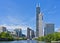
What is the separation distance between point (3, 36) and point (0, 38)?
924 centimetres

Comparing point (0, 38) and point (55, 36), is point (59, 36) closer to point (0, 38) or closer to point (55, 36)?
point (55, 36)

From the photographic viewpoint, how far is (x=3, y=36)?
164m

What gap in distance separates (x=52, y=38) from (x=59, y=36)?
4.19m

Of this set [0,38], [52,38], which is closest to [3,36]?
[0,38]

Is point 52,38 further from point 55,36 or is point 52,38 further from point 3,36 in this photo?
point 3,36

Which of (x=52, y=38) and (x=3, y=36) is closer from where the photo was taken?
(x=52, y=38)

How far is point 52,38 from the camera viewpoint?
114m

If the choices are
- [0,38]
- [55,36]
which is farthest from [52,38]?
[0,38]

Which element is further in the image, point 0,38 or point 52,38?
point 0,38

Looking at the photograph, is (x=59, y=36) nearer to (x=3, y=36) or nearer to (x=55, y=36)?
(x=55, y=36)

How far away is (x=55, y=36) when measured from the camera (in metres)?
114

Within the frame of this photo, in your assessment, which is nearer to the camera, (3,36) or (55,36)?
(55,36)

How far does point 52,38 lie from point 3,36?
201ft

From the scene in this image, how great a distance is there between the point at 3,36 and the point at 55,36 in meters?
62.5
